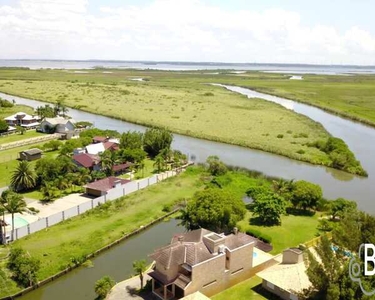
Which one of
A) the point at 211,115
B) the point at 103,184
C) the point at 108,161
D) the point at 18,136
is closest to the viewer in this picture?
the point at 103,184

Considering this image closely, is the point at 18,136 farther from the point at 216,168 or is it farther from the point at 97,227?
the point at 97,227

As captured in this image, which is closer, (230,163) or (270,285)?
(270,285)

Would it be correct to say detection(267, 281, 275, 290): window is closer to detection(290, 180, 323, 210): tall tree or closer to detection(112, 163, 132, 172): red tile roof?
detection(290, 180, 323, 210): tall tree

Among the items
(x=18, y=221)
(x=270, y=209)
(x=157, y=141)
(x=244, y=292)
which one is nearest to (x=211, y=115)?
(x=157, y=141)

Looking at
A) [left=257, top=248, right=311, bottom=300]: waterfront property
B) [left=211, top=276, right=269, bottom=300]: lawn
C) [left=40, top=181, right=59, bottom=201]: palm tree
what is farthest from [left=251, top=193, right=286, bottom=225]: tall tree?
[left=40, top=181, right=59, bottom=201]: palm tree

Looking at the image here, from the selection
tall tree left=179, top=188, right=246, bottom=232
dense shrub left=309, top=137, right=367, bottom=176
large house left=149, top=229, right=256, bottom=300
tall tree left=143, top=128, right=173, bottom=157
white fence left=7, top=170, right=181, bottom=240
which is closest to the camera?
large house left=149, top=229, right=256, bottom=300

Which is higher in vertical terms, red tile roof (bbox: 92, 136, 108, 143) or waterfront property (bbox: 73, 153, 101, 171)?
red tile roof (bbox: 92, 136, 108, 143)

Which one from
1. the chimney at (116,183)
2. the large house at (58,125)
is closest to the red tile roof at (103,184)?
the chimney at (116,183)
